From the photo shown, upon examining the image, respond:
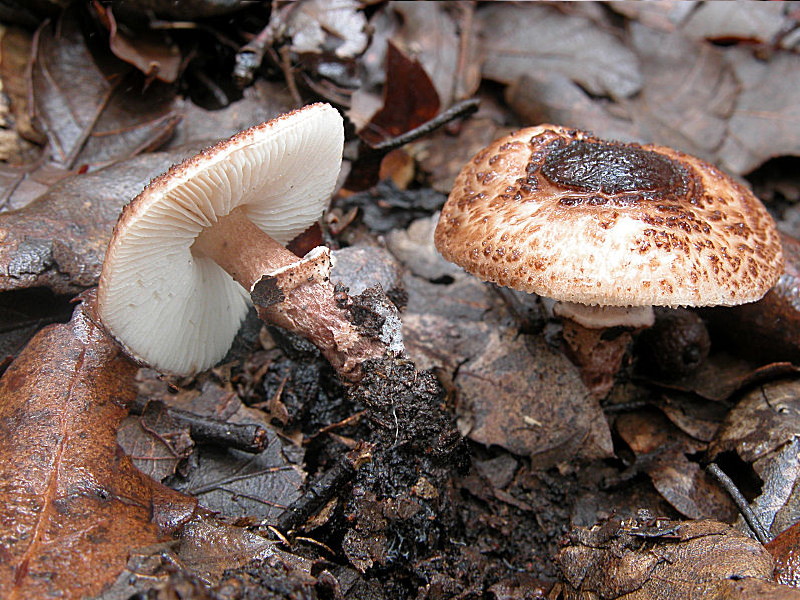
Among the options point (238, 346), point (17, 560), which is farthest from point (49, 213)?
point (17, 560)

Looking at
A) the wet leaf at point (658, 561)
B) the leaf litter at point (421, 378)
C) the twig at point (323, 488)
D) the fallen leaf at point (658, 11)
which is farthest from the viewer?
the fallen leaf at point (658, 11)

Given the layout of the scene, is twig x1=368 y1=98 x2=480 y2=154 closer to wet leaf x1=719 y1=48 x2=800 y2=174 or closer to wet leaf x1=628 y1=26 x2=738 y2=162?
wet leaf x1=628 y1=26 x2=738 y2=162

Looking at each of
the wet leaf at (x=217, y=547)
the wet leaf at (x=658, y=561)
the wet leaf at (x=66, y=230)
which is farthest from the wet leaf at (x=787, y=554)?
the wet leaf at (x=66, y=230)

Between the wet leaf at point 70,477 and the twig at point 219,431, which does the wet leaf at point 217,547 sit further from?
Answer: the twig at point 219,431

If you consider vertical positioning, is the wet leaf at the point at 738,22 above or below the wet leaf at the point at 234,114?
above

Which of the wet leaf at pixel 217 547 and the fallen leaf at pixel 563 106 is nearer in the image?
the wet leaf at pixel 217 547

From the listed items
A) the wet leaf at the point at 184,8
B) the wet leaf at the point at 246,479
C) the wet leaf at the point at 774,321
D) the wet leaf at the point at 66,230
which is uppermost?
the wet leaf at the point at 184,8

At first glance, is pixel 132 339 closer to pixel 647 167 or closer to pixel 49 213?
pixel 49 213

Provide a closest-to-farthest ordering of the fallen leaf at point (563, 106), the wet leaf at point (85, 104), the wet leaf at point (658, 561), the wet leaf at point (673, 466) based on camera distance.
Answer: the wet leaf at point (658, 561) → the wet leaf at point (673, 466) → the wet leaf at point (85, 104) → the fallen leaf at point (563, 106)
